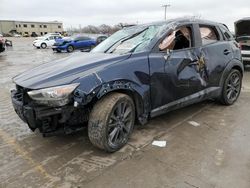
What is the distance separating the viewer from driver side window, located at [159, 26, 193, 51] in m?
4.19

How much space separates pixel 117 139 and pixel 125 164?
40cm

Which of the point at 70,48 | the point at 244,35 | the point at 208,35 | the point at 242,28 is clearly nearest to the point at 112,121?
the point at 208,35

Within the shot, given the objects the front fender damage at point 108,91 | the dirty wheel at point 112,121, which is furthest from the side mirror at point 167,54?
the dirty wheel at point 112,121

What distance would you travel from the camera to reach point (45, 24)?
105 metres

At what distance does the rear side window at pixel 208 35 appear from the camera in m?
4.87

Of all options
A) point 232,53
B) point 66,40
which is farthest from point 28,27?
point 232,53

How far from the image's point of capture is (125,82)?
11.8 feet

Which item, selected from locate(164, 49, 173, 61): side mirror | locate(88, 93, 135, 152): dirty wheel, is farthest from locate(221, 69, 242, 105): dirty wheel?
locate(88, 93, 135, 152): dirty wheel

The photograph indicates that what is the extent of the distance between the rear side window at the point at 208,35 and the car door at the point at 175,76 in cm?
25

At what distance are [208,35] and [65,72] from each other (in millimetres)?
2881

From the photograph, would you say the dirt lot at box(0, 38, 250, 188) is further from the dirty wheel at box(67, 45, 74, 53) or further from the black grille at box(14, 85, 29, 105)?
the dirty wheel at box(67, 45, 74, 53)

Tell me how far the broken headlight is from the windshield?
1.16m

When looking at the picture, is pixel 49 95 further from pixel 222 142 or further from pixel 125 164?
pixel 222 142

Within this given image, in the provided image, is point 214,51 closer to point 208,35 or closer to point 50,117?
point 208,35
